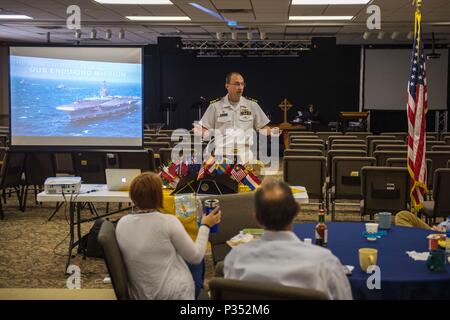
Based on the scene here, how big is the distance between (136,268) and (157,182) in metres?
0.49

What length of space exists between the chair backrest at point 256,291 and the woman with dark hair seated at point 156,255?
84cm

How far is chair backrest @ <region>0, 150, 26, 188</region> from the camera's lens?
8.66m

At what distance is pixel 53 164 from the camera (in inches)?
358

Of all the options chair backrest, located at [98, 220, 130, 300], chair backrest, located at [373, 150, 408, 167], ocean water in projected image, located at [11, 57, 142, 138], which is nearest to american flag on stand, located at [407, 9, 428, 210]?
chair backrest, located at [373, 150, 408, 167]

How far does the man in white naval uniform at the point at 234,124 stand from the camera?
253 inches

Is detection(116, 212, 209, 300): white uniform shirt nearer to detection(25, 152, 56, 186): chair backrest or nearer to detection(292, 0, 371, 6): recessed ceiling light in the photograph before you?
detection(25, 152, 56, 186): chair backrest

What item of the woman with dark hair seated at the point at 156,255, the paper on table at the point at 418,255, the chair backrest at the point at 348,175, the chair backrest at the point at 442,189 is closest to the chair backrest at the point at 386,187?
the chair backrest at the point at 442,189

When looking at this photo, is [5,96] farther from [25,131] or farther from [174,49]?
[25,131]

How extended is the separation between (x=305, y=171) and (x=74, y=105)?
2919 millimetres

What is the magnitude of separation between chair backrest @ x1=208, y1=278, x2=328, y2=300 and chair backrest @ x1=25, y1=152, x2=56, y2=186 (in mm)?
7030

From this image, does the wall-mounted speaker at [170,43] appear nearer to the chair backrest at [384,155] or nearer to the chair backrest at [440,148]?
the chair backrest at [440,148]

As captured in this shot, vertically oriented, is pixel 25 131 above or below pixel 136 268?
above
